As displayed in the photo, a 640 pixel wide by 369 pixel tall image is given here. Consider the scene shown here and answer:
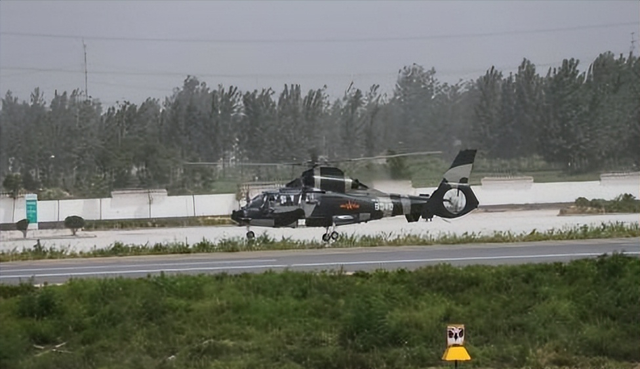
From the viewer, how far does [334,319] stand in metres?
9.62

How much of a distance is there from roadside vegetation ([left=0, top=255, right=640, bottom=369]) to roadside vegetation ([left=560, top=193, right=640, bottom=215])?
273cm

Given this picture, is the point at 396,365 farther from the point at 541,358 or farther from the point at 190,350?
the point at 190,350

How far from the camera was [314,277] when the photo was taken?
10.5 m

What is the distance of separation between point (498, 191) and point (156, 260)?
473 cm

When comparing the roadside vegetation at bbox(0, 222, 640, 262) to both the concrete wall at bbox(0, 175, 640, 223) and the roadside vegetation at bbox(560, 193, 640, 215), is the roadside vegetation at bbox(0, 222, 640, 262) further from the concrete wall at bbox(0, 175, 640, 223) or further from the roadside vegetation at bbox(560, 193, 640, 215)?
the concrete wall at bbox(0, 175, 640, 223)

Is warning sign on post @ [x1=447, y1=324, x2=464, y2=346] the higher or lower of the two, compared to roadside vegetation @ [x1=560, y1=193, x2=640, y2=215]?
lower

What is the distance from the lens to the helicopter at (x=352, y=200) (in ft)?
41.9

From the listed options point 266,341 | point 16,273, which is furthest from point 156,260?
point 266,341

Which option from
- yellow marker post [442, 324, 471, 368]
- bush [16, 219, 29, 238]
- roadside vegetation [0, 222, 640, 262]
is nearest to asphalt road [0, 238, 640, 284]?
roadside vegetation [0, 222, 640, 262]

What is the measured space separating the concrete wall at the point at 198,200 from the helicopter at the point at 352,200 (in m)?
0.41

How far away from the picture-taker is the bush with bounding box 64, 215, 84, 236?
43.5 ft

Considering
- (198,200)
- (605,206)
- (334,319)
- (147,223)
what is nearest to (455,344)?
(334,319)

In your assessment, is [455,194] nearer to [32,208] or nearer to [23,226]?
[32,208]

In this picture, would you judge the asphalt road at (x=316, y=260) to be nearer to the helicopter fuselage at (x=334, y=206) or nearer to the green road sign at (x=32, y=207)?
the helicopter fuselage at (x=334, y=206)
